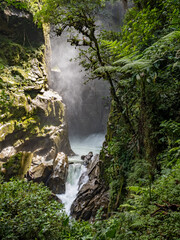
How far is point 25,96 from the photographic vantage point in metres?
15.0

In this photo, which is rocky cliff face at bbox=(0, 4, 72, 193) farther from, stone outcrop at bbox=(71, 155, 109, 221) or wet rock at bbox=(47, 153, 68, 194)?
stone outcrop at bbox=(71, 155, 109, 221)

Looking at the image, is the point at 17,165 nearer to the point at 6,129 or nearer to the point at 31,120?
the point at 6,129

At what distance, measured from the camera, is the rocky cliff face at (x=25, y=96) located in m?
13.4

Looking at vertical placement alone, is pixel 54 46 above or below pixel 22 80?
above

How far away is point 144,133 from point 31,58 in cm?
1705

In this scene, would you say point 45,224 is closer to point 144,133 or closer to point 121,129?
point 144,133

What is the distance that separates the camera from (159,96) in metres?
3.35

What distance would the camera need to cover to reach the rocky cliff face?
13.4m

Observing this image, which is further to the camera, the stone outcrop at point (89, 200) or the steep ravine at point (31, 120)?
the steep ravine at point (31, 120)

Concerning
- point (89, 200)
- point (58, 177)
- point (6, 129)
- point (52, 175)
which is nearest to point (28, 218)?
point (89, 200)

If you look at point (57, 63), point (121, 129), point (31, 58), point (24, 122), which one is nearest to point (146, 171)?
point (121, 129)

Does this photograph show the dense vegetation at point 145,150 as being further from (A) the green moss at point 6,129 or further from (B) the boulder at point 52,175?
(A) the green moss at point 6,129

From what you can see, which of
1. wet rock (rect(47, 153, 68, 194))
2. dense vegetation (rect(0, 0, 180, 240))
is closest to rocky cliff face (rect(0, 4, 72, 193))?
wet rock (rect(47, 153, 68, 194))

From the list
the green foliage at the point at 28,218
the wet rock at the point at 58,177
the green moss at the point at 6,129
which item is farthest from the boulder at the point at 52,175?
the green foliage at the point at 28,218
